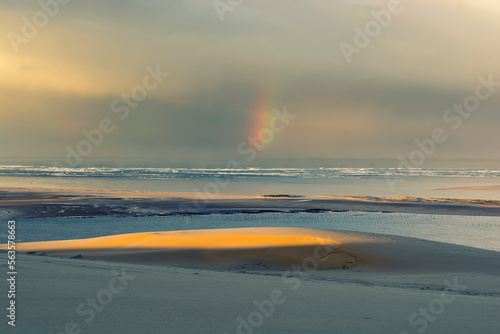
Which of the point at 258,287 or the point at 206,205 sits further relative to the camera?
the point at 206,205

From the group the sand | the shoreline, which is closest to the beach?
the sand

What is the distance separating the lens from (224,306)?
6.55 meters

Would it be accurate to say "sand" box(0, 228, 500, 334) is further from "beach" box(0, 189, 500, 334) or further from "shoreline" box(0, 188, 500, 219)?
"shoreline" box(0, 188, 500, 219)

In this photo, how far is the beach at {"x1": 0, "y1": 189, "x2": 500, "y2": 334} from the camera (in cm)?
570

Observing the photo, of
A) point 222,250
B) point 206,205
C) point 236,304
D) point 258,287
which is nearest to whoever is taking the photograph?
point 236,304

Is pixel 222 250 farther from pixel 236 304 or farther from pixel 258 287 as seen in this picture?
pixel 236 304

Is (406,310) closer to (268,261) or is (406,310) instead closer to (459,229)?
(268,261)

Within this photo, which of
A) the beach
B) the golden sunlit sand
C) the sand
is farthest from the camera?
the golden sunlit sand

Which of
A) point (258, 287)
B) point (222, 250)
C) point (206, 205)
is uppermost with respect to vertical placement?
point (206, 205)

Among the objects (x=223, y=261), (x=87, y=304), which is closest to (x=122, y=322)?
(x=87, y=304)

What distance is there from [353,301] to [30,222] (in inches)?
996

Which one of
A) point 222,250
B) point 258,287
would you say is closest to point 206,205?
point 222,250

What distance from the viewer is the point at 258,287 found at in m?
8.48

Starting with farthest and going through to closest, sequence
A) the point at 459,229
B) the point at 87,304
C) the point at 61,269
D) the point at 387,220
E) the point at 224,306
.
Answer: the point at 387,220 → the point at 459,229 → the point at 61,269 → the point at 224,306 → the point at 87,304
